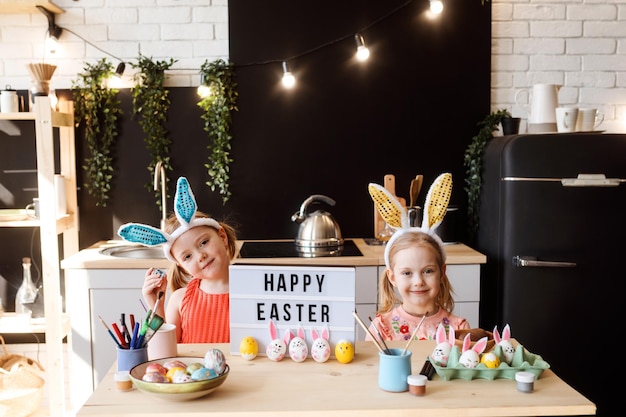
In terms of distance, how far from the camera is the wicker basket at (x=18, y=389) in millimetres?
3123

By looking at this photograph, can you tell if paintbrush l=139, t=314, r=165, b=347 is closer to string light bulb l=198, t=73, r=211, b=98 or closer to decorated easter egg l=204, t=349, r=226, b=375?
decorated easter egg l=204, t=349, r=226, b=375

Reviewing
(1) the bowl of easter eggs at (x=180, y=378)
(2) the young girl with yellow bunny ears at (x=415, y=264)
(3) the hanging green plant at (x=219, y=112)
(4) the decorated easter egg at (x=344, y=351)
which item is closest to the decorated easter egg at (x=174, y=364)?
(1) the bowl of easter eggs at (x=180, y=378)

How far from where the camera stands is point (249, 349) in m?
1.77

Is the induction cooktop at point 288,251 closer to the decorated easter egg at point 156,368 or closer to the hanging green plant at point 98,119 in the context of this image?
the hanging green plant at point 98,119

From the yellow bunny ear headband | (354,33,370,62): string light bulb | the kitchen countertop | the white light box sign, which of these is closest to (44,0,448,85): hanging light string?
(354,33,370,62): string light bulb

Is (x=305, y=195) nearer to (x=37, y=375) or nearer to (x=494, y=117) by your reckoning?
(x=494, y=117)

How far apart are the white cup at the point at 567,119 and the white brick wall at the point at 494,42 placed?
50cm

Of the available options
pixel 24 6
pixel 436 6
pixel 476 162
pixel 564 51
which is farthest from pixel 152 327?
pixel 564 51

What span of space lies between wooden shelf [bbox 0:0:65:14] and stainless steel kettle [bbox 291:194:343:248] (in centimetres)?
167

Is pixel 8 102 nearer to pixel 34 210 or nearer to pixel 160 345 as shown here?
pixel 34 210

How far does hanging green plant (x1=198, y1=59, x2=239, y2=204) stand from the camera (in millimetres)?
3572

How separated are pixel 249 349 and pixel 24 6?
255cm

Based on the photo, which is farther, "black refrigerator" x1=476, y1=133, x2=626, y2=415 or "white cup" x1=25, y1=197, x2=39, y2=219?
"white cup" x1=25, y1=197, x2=39, y2=219

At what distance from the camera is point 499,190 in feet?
10.5
